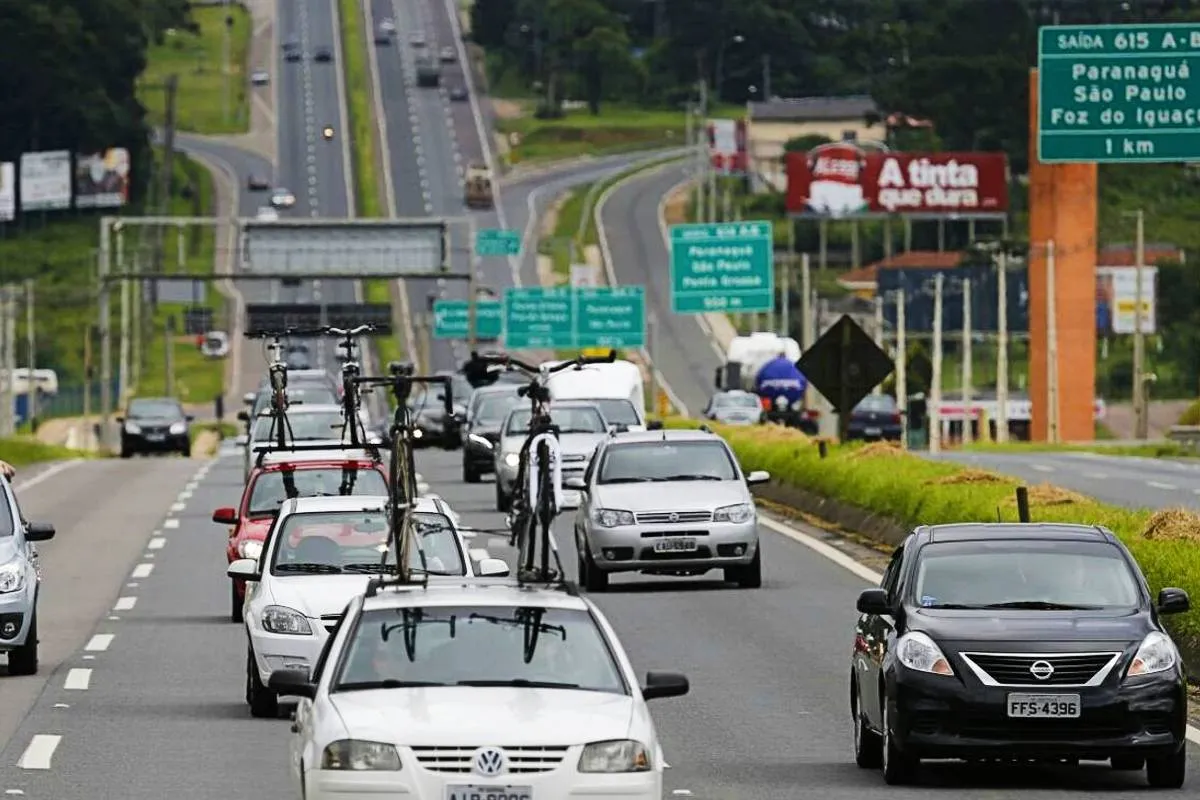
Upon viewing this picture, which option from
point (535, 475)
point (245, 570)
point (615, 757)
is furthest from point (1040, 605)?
point (245, 570)

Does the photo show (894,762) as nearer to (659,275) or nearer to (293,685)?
(293,685)

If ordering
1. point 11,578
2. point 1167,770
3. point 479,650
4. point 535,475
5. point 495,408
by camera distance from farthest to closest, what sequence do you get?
point 495,408, point 11,578, point 535,475, point 1167,770, point 479,650

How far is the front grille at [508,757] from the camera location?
35.9 feet

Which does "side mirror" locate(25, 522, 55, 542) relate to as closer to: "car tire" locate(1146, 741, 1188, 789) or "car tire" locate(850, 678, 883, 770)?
"car tire" locate(850, 678, 883, 770)

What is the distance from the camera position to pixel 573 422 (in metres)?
43.1

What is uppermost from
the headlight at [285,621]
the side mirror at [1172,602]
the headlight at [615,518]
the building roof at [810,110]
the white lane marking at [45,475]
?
the building roof at [810,110]

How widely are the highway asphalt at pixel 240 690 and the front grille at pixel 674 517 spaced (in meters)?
0.70

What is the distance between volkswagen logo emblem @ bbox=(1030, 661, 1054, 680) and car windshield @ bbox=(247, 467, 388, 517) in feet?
37.7

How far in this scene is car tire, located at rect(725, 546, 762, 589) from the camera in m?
28.4

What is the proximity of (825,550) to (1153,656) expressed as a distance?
18607mm

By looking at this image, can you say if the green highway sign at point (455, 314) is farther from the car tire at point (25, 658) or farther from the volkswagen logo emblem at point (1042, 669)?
the volkswagen logo emblem at point (1042, 669)

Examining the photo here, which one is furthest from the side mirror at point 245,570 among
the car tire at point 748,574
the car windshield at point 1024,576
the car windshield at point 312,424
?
the car windshield at point 312,424

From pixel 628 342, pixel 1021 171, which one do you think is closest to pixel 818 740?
pixel 628 342

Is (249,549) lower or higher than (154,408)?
higher
